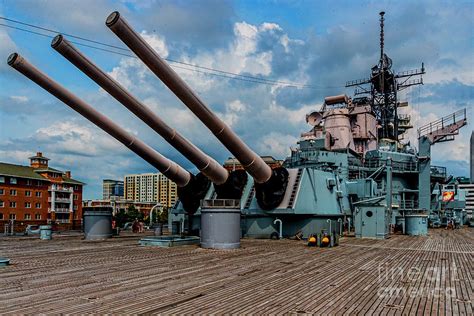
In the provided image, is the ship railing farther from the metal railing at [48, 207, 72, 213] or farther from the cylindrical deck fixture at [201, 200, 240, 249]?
the metal railing at [48, 207, 72, 213]

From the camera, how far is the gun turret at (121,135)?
416 inches

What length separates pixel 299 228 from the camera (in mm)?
17250

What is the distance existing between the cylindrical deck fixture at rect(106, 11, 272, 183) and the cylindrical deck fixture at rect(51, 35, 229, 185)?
1.56 m

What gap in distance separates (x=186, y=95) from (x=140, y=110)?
2.22 m

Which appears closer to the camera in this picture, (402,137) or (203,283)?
(203,283)

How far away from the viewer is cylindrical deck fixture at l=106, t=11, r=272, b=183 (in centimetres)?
823

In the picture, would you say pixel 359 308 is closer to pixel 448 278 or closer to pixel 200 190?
pixel 448 278

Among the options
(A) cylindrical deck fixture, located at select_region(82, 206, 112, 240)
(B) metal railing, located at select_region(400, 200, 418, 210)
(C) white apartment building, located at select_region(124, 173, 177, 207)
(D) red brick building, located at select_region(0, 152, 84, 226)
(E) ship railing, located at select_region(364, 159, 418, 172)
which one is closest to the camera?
(A) cylindrical deck fixture, located at select_region(82, 206, 112, 240)

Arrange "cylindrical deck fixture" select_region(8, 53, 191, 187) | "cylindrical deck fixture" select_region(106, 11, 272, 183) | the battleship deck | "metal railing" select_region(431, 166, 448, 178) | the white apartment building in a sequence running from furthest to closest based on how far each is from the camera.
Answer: the white apartment building, "metal railing" select_region(431, 166, 448, 178), "cylindrical deck fixture" select_region(8, 53, 191, 187), "cylindrical deck fixture" select_region(106, 11, 272, 183), the battleship deck

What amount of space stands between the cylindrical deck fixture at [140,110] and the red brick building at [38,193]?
109ft

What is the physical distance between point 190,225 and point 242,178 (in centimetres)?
372

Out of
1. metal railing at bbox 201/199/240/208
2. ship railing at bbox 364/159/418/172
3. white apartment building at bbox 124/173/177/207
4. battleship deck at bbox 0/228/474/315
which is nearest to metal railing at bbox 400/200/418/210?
ship railing at bbox 364/159/418/172

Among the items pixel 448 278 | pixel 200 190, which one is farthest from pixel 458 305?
pixel 200 190

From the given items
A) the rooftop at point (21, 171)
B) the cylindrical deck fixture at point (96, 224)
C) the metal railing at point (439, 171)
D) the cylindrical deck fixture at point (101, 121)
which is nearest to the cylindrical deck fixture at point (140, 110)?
the cylindrical deck fixture at point (101, 121)
